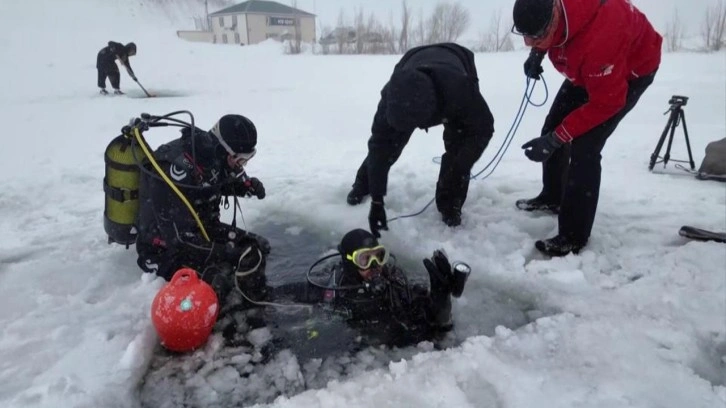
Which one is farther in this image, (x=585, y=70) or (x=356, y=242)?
(x=356, y=242)

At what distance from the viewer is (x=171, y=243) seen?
2.80 m

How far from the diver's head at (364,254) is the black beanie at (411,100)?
2.52ft

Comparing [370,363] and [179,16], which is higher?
[179,16]

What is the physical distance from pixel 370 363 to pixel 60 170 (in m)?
4.48

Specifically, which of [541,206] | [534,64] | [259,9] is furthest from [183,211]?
[259,9]

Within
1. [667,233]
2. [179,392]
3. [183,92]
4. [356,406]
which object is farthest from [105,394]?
[183,92]

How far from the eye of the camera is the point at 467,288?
119 inches

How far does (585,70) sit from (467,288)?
148cm

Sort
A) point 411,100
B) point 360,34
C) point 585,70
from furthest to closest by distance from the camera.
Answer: point 360,34 → point 411,100 → point 585,70

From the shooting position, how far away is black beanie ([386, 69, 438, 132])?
2.88 metres

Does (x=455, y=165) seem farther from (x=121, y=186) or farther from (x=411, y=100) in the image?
(x=121, y=186)

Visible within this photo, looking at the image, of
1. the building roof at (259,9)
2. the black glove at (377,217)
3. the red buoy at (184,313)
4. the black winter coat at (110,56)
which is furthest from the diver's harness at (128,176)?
the building roof at (259,9)

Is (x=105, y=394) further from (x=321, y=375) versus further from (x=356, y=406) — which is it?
(x=356, y=406)

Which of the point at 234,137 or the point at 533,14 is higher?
the point at 533,14
